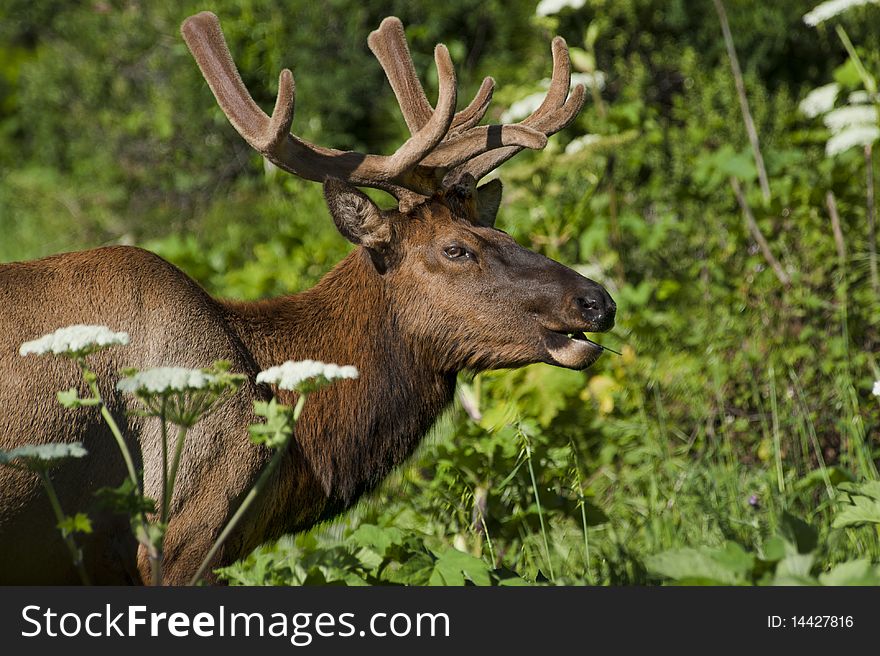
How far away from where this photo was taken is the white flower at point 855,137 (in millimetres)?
5734

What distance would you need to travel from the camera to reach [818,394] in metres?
5.87

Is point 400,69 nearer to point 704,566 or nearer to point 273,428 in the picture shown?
point 273,428

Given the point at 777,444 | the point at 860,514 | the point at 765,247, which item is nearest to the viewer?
the point at 860,514

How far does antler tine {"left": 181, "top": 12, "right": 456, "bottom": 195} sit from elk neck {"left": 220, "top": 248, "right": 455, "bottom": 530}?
0.31m

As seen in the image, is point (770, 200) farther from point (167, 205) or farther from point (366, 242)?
point (167, 205)

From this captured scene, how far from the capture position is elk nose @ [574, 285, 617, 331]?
416 cm

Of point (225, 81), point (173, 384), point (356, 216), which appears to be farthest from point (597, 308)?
point (173, 384)

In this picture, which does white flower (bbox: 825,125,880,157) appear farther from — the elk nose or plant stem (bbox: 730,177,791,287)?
the elk nose

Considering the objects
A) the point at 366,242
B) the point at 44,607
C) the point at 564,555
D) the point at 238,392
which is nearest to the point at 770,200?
the point at 564,555

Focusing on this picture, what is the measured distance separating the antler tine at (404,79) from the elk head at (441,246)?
1.02ft

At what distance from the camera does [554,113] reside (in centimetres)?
496

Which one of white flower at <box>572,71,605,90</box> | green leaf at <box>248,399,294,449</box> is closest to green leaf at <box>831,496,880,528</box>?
green leaf at <box>248,399,294,449</box>

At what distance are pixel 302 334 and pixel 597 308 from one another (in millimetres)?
1060

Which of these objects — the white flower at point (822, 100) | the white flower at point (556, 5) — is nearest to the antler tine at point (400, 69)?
the white flower at point (556, 5)
